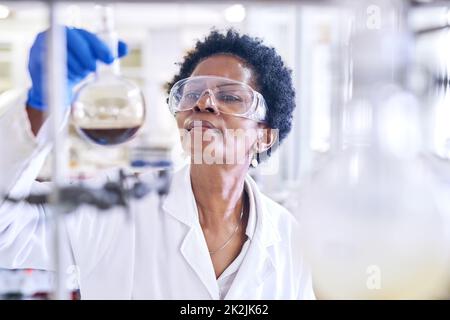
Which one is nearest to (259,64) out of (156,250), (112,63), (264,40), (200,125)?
(264,40)

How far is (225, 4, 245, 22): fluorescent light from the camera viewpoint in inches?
36.4

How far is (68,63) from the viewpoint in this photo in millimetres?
921

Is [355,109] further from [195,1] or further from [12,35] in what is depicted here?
[12,35]

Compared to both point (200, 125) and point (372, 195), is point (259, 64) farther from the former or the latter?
point (372, 195)

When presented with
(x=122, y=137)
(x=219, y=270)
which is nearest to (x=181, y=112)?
(x=122, y=137)

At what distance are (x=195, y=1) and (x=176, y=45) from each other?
0.33ft

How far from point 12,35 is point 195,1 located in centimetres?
29

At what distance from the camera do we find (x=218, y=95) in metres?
0.94

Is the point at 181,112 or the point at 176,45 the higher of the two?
the point at 176,45

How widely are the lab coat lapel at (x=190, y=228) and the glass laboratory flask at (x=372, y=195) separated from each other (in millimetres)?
170

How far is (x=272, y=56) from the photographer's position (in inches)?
37.3
